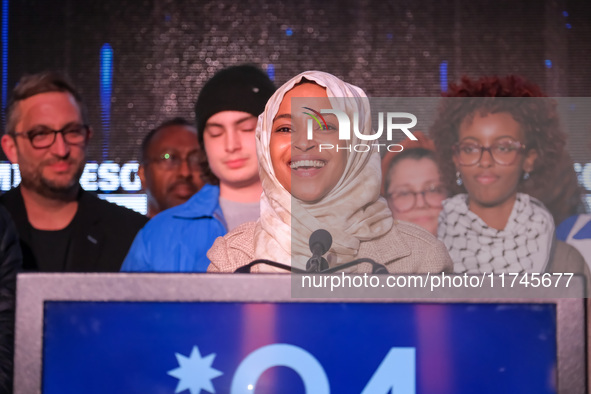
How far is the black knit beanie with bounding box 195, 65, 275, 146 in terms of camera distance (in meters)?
1.79

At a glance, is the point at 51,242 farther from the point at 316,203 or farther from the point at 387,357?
the point at 387,357

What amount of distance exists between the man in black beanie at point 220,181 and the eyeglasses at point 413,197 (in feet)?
1.23

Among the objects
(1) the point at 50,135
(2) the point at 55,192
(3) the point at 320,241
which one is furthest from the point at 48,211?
(3) the point at 320,241

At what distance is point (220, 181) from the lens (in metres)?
1.86

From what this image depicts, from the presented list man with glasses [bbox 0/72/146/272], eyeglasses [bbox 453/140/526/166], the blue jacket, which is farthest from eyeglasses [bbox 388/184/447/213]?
man with glasses [bbox 0/72/146/272]

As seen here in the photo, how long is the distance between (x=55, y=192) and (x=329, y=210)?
1105mm

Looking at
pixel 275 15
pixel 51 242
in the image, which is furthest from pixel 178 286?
pixel 275 15

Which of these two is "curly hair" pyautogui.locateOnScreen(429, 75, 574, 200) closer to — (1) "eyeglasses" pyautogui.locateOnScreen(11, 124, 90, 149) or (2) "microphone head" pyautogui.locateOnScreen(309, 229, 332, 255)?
(1) "eyeglasses" pyautogui.locateOnScreen(11, 124, 90, 149)


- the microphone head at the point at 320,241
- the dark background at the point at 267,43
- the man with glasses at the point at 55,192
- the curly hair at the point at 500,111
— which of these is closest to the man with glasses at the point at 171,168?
the man with glasses at the point at 55,192

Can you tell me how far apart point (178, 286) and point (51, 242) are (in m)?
1.52

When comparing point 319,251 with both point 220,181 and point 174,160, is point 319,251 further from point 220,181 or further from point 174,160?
point 174,160

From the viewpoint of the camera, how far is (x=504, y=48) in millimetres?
2900

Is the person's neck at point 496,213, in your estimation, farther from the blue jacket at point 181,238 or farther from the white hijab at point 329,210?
the blue jacket at point 181,238

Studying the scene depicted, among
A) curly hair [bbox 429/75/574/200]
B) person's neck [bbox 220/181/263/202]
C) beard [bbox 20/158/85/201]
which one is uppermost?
curly hair [bbox 429/75/574/200]
